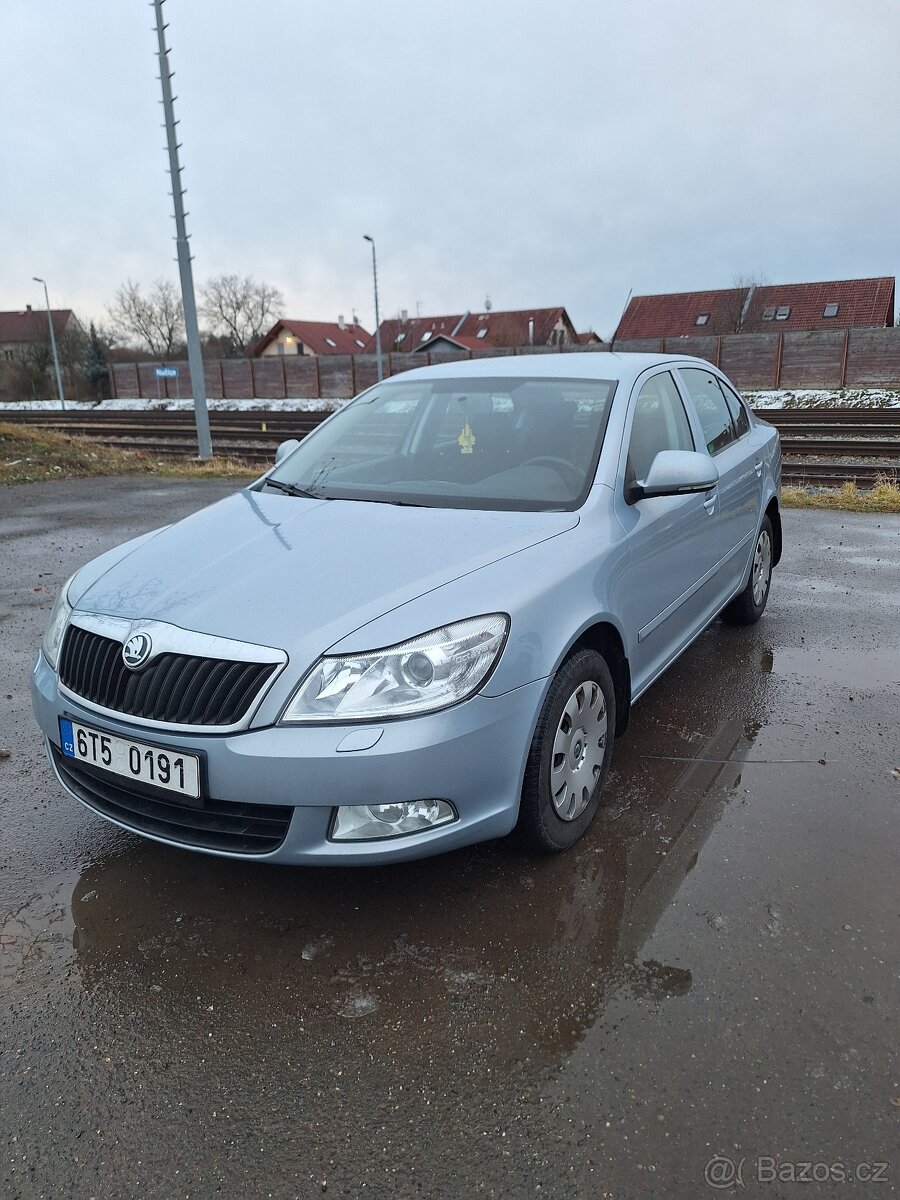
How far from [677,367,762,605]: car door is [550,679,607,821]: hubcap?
172 centimetres

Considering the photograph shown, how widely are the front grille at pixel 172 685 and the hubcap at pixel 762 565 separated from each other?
12.8ft

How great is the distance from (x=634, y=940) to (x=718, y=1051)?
442mm

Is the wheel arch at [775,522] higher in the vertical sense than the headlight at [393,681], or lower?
lower

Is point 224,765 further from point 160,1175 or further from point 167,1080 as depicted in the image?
point 160,1175

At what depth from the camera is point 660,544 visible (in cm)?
348

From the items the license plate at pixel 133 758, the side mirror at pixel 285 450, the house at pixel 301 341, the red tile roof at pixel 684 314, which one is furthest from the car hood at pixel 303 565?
the house at pixel 301 341

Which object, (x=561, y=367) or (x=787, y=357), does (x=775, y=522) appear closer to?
(x=561, y=367)

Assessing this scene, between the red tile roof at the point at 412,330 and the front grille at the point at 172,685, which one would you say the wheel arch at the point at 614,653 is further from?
the red tile roof at the point at 412,330

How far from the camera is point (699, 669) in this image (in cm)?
472

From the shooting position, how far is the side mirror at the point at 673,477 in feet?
10.7

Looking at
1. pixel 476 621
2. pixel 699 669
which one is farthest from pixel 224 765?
pixel 699 669

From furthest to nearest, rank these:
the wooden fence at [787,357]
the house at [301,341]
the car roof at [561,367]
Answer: the house at [301,341]
the wooden fence at [787,357]
the car roof at [561,367]

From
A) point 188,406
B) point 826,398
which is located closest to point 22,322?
point 188,406

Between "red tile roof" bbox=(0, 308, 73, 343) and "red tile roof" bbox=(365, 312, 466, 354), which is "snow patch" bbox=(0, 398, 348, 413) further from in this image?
"red tile roof" bbox=(0, 308, 73, 343)
